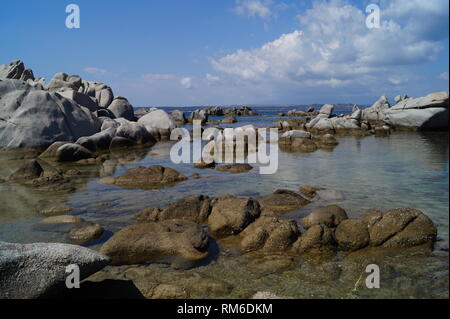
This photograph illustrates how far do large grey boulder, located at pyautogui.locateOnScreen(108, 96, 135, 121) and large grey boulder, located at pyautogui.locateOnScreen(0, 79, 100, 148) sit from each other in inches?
558

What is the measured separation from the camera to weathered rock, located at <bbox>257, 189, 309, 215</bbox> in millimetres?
8711

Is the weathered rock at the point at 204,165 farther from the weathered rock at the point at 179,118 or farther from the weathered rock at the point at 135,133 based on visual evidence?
the weathered rock at the point at 179,118

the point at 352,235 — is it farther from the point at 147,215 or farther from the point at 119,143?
the point at 119,143

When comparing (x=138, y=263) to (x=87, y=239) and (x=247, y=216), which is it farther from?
(x=247, y=216)

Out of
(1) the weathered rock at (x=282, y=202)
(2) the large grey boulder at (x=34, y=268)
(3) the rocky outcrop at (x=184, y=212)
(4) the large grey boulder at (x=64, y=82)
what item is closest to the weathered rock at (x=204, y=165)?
(1) the weathered rock at (x=282, y=202)

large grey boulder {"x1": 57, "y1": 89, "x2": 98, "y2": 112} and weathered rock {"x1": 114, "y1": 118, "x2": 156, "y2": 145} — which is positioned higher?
large grey boulder {"x1": 57, "y1": 89, "x2": 98, "y2": 112}

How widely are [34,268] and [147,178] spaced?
828cm

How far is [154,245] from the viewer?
6297 millimetres

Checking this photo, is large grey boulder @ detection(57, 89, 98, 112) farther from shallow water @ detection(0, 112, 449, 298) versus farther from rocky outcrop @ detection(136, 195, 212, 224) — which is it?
rocky outcrop @ detection(136, 195, 212, 224)

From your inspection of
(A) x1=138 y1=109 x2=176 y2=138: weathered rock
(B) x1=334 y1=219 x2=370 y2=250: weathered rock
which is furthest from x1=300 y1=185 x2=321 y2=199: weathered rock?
(A) x1=138 y1=109 x2=176 y2=138: weathered rock

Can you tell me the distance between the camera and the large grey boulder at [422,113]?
25156mm

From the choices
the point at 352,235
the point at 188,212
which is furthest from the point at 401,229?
the point at 188,212

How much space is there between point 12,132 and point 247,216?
1733cm
